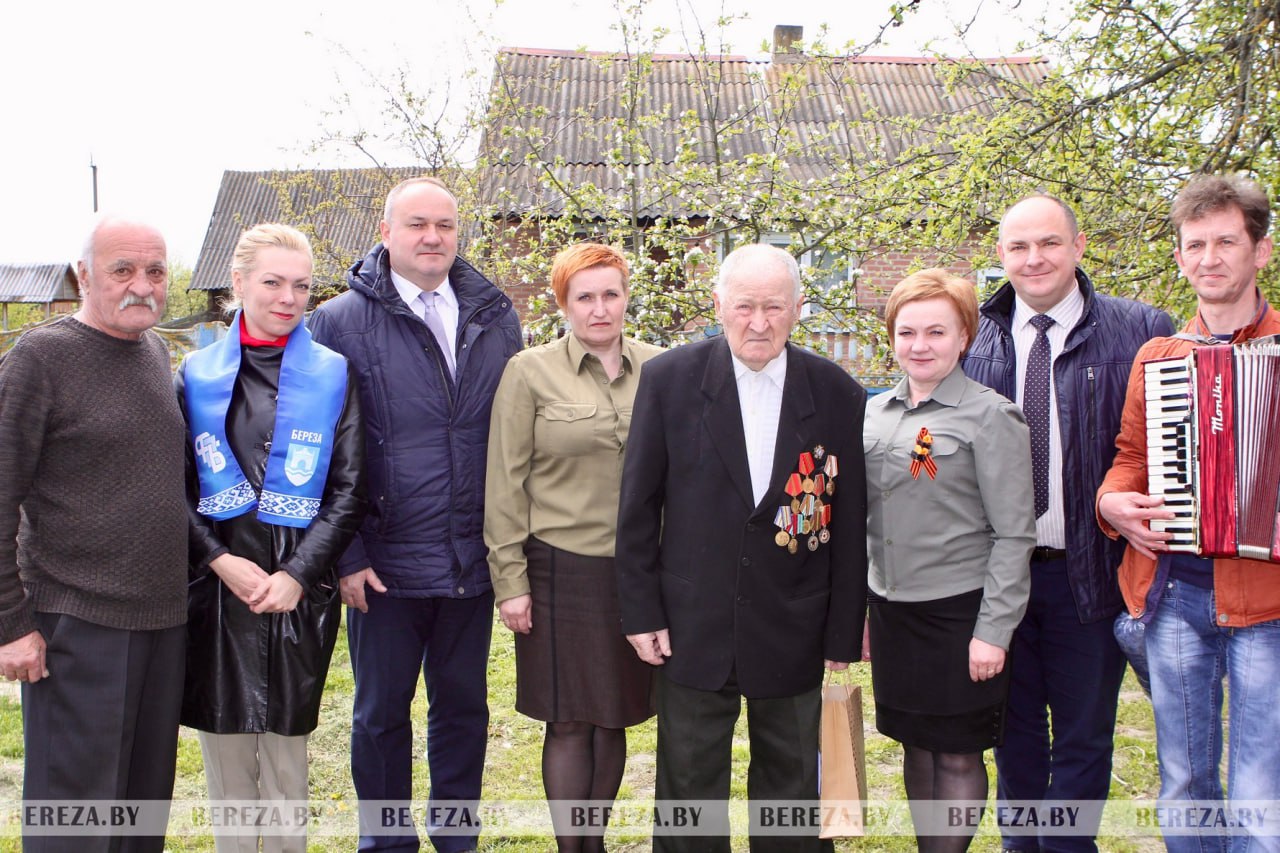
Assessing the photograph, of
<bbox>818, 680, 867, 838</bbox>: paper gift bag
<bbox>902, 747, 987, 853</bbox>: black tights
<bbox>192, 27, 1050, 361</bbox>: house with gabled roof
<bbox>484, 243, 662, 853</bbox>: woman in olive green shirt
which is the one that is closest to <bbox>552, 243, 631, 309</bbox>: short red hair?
<bbox>484, 243, 662, 853</bbox>: woman in olive green shirt

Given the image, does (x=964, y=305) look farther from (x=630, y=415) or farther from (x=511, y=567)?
(x=511, y=567)

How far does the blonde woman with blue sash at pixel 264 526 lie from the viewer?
3049mm

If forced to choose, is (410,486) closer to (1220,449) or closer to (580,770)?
(580,770)

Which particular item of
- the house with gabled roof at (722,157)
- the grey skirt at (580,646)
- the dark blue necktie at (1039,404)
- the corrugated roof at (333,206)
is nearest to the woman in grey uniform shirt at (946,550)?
the dark blue necktie at (1039,404)

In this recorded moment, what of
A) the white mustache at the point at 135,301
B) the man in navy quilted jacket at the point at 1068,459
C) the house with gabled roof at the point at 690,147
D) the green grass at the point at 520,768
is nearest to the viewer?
the white mustache at the point at 135,301

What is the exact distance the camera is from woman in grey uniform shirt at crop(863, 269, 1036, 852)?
118 inches

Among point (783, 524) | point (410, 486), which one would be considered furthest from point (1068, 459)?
point (410, 486)

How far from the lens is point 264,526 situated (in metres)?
3.10

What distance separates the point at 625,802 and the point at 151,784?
2.07m

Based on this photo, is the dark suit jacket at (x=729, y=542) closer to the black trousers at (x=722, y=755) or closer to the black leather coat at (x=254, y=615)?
the black trousers at (x=722, y=755)

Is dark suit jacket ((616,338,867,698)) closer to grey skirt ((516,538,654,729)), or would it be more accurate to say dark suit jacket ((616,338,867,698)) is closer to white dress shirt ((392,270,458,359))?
grey skirt ((516,538,654,729))

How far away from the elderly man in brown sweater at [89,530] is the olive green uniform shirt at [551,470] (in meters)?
1.00

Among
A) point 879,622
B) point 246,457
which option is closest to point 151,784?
point 246,457

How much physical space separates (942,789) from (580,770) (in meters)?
1.18
